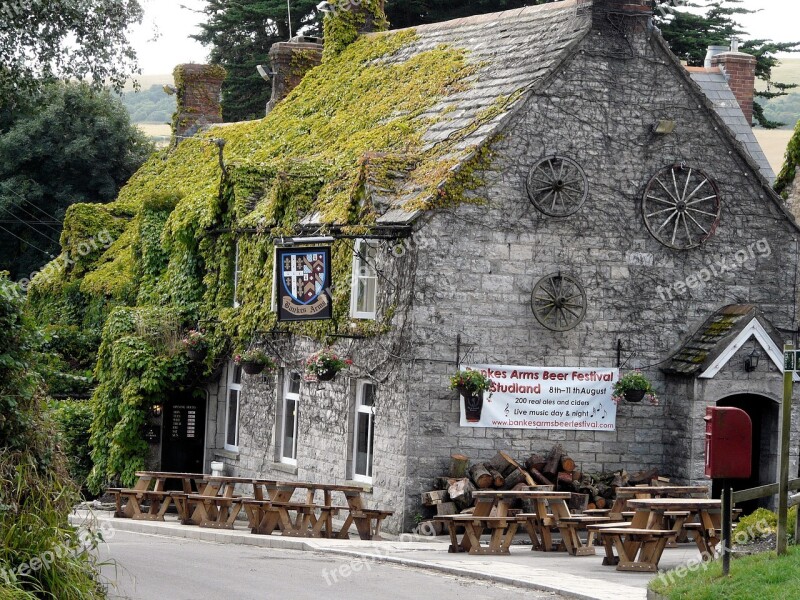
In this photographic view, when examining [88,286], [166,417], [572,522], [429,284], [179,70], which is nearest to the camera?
[572,522]

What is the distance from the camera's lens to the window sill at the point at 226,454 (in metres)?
28.0

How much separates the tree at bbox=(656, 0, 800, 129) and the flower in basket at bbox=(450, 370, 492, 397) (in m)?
23.1

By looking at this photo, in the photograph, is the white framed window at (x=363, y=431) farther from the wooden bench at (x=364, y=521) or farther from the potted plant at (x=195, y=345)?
the potted plant at (x=195, y=345)

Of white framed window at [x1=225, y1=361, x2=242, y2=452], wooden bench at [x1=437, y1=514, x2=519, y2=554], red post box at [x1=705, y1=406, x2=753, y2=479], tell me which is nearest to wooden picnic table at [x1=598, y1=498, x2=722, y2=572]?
wooden bench at [x1=437, y1=514, x2=519, y2=554]

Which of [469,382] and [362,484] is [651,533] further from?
[362,484]

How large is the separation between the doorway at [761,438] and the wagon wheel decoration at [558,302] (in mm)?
2782

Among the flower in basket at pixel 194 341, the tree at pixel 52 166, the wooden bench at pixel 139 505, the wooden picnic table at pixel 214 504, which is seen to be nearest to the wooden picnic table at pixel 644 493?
the wooden picnic table at pixel 214 504

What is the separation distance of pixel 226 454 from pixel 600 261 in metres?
9.51

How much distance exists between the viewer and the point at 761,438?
2328 centimetres

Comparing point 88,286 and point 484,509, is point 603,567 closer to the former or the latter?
point 484,509

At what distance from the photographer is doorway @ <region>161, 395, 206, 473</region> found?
2950 cm

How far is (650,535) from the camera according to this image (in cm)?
1694

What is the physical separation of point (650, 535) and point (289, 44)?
22525mm

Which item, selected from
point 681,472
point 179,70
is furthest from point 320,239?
point 179,70
